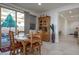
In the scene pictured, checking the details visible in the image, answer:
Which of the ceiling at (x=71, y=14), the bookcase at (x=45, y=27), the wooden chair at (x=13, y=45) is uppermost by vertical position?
the ceiling at (x=71, y=14)

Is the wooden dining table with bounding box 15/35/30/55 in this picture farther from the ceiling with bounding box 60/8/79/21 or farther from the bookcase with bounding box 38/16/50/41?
the ceiling with bounding box 60/8/79/21

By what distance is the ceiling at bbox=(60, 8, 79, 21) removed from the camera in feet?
15.4

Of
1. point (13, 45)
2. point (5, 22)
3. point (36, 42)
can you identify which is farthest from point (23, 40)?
point (5, 22)

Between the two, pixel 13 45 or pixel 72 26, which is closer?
pixel 13 45

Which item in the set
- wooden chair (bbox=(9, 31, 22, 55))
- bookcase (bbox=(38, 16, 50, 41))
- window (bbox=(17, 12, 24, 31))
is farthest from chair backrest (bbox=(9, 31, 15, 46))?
bookcase (bbox=(38, 16, 50, 41))

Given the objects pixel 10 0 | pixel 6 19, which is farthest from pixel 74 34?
pixel 10 0

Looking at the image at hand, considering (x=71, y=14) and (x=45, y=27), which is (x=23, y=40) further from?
(x=71, y=14)

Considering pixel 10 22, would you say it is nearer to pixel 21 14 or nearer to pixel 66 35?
pixel 21 14

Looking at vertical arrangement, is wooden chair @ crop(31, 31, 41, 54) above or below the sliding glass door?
below

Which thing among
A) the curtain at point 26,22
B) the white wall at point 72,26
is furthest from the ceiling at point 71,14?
the curtain at point 26,22

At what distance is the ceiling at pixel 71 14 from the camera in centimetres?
470

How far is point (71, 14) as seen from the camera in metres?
4.84

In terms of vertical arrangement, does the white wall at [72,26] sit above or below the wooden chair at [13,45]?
above

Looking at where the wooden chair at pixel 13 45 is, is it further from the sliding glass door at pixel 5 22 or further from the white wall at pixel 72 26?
the white wall at pixel 72 26
